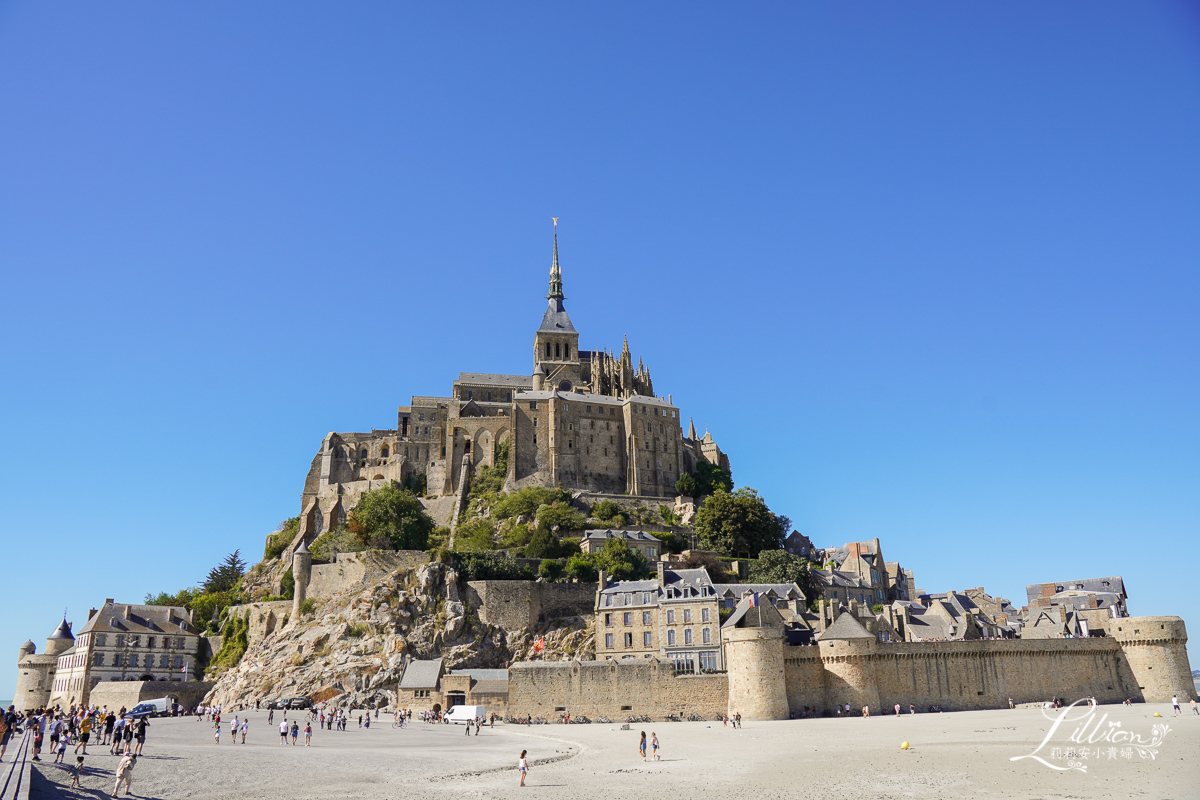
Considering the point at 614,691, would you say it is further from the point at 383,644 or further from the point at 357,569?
the point at 357,569

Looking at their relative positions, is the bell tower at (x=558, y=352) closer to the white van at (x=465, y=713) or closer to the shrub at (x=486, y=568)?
the shrub at (x=486, y=568)

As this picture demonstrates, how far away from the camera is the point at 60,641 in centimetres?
6444

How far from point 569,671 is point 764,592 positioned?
44.8 feet

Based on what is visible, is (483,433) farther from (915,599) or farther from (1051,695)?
(1051,695)

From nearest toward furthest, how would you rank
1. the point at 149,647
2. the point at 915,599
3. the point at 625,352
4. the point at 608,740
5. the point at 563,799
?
the point at 563,799, the point at 608,740, the point at 149,647, the point at 915,599, the point at 625,352

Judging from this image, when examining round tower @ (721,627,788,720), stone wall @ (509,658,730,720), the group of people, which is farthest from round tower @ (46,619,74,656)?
round tower @ (721,627,788,720)

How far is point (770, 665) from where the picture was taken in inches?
1633

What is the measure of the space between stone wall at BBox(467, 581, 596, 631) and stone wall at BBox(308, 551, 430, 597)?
17.7 ft

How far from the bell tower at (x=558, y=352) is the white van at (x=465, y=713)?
4697cm

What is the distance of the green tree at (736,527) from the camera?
64875 mm

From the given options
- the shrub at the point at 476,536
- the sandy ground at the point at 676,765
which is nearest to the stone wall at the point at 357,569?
the shrub at the point at 476,536

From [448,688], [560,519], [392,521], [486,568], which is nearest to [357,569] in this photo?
[392,521]

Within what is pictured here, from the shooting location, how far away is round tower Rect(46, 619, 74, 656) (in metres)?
64.0

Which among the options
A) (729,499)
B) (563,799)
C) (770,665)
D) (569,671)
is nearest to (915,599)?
(729,499)
